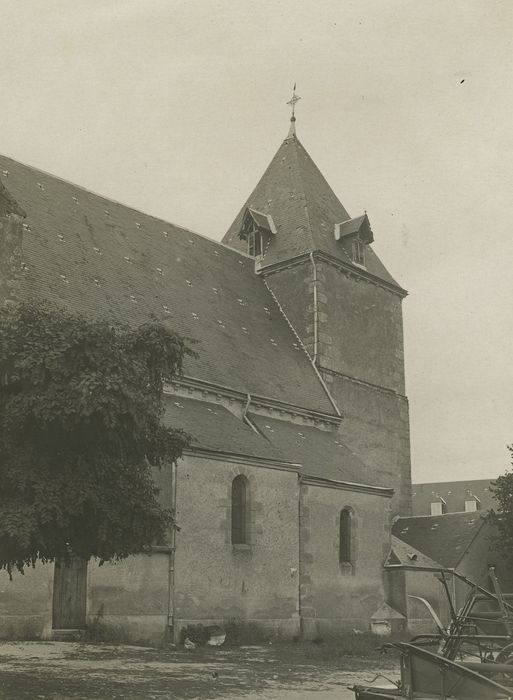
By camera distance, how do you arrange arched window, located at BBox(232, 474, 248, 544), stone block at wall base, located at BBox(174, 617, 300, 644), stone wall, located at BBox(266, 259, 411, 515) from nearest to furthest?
stone block at wall base, located at BBox(174, 617, 300, 644) < arched window, located at BBox(232, 474, 248, 544) < stone wall, located at BBox(266, 259, 411, 515)

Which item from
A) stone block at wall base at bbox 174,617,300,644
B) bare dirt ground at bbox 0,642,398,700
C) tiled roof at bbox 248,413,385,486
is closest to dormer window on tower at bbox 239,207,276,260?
tiled roof at bbox 248,413,385,486

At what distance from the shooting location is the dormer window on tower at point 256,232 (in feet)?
103

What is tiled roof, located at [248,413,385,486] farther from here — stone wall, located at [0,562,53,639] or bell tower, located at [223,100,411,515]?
stone wall, located at [0,562,53,639]

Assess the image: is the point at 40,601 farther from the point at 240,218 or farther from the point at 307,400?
the point at 240,218

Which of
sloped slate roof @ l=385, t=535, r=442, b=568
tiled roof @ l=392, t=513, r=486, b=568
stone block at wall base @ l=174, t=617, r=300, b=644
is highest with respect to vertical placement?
tiled roof @ l=392, t=513, r=486, b=568

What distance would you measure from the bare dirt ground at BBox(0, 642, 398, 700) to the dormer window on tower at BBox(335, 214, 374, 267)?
17.3 metres

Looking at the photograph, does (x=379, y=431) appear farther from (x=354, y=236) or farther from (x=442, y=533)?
(x=354, y=236)

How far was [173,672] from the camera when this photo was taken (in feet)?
41.8

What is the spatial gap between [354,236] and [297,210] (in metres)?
2.35

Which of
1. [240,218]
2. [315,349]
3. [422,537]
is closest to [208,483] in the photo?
[315,349]

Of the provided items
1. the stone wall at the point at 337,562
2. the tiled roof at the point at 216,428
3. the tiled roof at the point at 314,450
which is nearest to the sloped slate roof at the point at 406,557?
the stone wall at the point at 337,562

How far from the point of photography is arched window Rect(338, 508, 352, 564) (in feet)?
78.6

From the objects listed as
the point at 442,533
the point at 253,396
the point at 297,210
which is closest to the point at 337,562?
the point at 253,396

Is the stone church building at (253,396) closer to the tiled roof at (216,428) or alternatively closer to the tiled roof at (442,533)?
the tiled roof at (216,428)
